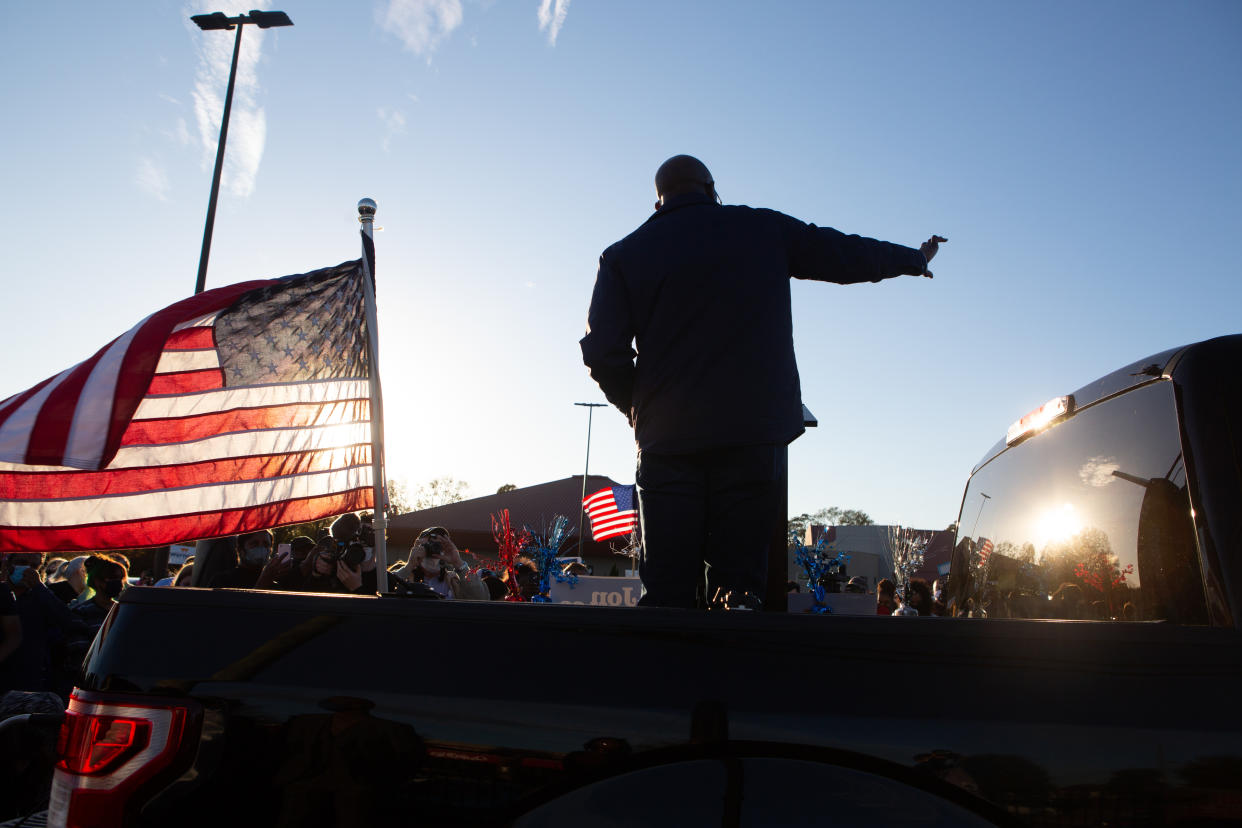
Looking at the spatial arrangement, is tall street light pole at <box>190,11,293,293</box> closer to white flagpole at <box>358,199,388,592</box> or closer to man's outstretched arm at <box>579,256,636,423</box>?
white flagpole at <box>358,199,388,592</box>

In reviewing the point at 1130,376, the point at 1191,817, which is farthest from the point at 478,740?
the point at 1130,376

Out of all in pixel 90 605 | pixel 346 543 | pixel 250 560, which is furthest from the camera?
pixel 90 605

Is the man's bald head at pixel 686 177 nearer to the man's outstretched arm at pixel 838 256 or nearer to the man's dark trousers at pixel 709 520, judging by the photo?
the man's outstretched arm at pixel 838 256

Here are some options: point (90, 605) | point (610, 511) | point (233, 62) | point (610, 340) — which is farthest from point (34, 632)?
point (610, 511)

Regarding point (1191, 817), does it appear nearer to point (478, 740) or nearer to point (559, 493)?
point (478, 740)

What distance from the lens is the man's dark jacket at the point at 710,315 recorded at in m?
2.34

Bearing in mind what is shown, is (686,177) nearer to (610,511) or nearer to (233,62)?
(233,62)

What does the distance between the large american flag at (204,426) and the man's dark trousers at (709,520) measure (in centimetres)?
306

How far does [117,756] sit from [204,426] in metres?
3.77

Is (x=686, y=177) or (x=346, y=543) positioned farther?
(x=346, y=543)

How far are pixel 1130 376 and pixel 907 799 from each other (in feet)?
4.03

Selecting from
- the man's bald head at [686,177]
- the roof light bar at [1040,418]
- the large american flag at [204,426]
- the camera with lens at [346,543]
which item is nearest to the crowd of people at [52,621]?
the large american flag at [204,426]

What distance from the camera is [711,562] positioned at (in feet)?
7.62

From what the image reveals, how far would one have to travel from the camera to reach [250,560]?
667 cm
